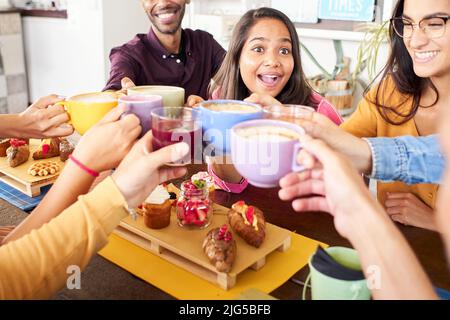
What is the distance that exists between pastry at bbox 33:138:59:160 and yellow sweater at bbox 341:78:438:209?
1.06m

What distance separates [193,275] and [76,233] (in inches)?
11.5

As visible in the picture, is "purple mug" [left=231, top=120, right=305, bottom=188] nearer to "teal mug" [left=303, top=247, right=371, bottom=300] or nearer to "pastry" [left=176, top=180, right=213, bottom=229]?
"teal mug" [left=303, top=247, right=371, bottom=300]

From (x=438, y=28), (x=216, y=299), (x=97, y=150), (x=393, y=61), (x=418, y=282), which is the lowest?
(x=216, y=299)

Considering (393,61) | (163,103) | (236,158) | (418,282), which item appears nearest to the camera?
(418,282)

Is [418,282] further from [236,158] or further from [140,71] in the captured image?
[140,71]

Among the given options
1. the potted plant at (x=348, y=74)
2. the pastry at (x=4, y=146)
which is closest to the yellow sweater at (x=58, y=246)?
the pastry at (x=4, y=146)

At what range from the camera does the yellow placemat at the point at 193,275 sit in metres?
0.94

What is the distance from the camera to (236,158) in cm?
83

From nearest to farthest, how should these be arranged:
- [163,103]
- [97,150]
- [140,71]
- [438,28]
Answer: [97,150]
[163,103]
[438,28]
[140,71]

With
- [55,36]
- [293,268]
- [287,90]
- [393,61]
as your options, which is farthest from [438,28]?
[55,36]

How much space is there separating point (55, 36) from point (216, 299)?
421 centimetres

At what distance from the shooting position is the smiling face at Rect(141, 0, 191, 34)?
89.2 inches

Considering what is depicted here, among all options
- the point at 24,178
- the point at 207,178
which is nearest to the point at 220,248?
the point at 207,178

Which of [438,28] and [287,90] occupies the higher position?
[438,28]
